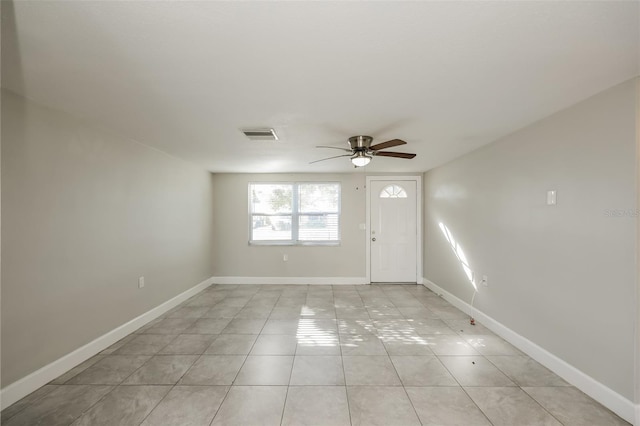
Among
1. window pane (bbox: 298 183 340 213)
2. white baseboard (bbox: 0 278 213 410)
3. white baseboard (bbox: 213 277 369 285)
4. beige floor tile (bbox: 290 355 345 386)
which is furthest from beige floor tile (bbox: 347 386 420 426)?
window pane (bbox: 298 183 340 213)

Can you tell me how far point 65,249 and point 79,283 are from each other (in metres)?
0.37

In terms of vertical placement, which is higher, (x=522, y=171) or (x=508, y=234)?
(x=522, y=171)

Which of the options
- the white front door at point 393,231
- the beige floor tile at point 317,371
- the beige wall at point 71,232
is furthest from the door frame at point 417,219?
the beige wall at point 71,232

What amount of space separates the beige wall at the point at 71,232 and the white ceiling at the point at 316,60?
0.35 metres

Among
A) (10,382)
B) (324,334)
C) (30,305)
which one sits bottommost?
(324,334)

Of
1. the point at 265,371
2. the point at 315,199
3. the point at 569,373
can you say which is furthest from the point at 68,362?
the point at 569,373

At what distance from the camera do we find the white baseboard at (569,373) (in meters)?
1.84

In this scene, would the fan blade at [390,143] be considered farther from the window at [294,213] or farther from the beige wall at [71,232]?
the beige wall at [71,232]

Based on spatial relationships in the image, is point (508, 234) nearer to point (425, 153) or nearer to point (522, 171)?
point (522, 171)

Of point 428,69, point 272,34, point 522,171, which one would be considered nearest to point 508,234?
point 522,171

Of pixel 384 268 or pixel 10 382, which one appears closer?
pixel 10 382

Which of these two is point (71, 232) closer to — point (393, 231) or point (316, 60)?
point (316, 60)

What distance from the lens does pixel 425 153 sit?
389 centimetres

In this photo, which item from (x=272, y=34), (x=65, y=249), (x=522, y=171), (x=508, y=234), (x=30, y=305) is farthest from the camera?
(x=508, y=234)
